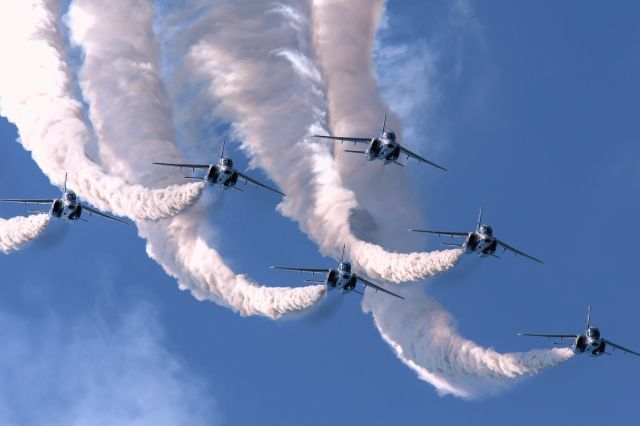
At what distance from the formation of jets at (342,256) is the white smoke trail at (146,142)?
1.47m

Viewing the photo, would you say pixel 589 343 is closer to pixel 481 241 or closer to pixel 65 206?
pixel 481 241

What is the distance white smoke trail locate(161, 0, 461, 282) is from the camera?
11031cm

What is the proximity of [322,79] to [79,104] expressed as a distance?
58.1 feet

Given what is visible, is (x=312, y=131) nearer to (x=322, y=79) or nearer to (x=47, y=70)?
(x=322, y=79)

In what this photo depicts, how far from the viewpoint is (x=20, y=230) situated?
10375 centimetres

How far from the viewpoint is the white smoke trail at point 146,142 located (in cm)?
10481

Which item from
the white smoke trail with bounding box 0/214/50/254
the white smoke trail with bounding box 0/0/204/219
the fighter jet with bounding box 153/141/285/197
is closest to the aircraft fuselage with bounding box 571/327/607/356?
the fighter jet with bounding box 153/141/285/197

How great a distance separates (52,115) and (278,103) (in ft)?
51.9

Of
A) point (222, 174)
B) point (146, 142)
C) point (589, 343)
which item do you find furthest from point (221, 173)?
point (589, 343)

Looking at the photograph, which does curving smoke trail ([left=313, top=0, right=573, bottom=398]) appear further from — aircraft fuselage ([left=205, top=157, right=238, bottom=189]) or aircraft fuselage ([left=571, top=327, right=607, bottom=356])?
aircraft fuselage ([left=205, top=157, right=238, bottom=189])

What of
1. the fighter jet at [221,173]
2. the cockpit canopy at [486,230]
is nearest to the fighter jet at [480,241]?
the cockpit canopy at [486,230]

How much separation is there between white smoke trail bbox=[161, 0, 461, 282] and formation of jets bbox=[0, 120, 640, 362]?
6.84 feet

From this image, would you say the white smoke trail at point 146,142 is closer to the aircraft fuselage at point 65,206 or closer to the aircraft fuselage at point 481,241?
the aircraft fuselage at point 65,206

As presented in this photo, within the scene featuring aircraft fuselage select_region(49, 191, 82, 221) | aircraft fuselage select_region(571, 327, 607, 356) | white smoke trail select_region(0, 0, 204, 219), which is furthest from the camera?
aircraft fuselage select_region(571, 327, 607, 356)
